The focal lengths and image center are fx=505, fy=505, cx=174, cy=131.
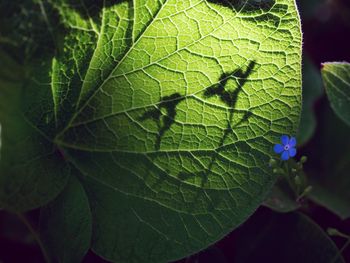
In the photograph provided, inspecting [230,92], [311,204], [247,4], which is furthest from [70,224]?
[311,204]

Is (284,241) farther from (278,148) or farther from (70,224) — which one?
(70,224)

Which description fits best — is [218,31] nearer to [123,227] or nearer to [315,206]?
[123,227]

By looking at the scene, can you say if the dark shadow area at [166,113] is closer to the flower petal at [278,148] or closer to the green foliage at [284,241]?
the flower petal at [278,148]

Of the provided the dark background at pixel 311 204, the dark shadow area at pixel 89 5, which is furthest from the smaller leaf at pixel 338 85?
the dark shadow area at pixel 89 5

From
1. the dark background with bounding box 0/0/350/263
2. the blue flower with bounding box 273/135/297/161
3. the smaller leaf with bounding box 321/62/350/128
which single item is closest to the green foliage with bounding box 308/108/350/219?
the dark background with bounding box 0/0/350/263

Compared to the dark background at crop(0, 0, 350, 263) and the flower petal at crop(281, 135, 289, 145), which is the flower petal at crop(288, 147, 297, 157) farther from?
the dark background at crop(0, 0, 350, 263)

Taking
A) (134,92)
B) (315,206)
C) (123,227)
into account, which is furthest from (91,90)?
(315,206)
